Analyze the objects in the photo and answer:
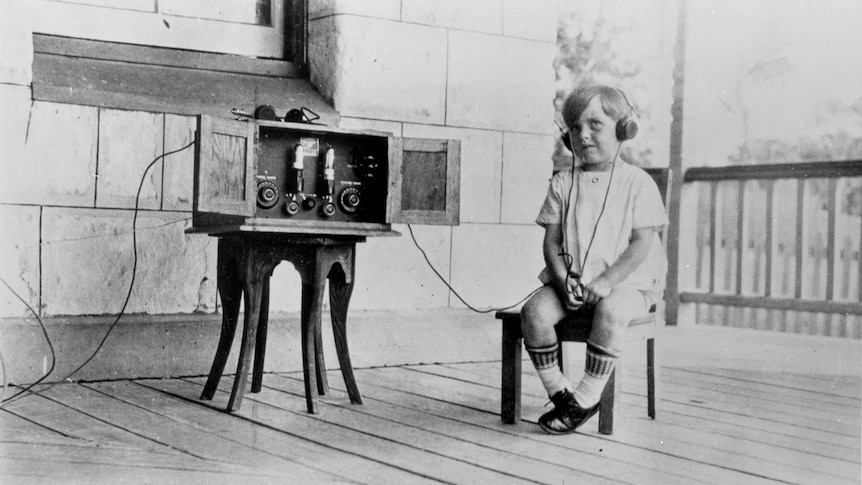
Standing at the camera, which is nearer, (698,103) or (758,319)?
(758,319)

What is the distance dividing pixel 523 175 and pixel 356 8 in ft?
3.51

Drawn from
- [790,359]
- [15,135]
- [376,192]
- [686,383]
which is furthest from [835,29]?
[15,135]

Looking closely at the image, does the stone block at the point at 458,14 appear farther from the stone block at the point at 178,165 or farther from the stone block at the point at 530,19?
the stone block at the point at 178,165

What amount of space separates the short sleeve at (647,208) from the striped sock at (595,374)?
0.42m

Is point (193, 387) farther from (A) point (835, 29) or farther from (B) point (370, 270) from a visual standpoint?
(A) point (835, 29)

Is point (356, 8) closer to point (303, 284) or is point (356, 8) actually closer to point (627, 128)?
point (303, 284)

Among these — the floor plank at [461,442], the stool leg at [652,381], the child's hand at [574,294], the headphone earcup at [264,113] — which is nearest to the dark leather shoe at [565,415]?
the floor plank at [461,442]

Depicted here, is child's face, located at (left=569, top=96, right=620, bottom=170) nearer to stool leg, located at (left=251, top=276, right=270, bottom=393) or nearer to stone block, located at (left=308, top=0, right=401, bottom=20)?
stool leg, located at (left=251, top=276, right=270, bottom=393)

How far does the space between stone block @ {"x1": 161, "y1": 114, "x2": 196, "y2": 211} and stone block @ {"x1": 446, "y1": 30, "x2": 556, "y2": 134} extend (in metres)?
1.13

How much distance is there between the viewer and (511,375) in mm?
2709

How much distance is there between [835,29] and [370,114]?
241 cm

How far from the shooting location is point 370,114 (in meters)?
3.79

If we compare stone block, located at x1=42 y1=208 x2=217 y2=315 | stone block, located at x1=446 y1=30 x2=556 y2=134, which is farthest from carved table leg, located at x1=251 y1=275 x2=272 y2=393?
stone block, located at x1=446 y1=30 x2=556 y2=134

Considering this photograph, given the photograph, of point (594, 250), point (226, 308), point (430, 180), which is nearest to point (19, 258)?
point (226, 308)
